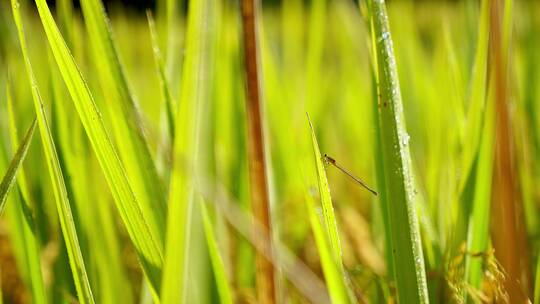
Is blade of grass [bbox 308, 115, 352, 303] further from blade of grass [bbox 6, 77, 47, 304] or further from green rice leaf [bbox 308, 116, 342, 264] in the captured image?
blade of grass [bbox 6, 77, 47, 304]

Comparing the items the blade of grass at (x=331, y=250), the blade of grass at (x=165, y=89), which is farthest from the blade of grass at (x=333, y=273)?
the blade of grass at (x=165, y=89)

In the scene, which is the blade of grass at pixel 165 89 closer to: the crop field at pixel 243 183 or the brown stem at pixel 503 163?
the crop field at pixel 243 183

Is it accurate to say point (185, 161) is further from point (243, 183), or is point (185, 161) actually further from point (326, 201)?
point (243, 183)

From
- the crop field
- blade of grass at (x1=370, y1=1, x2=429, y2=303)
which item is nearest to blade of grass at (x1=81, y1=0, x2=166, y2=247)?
the crop field

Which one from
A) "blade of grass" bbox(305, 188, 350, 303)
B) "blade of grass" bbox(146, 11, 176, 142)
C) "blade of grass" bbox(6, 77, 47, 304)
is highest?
"blade of grass" bbox(146, 11, 176, 142)

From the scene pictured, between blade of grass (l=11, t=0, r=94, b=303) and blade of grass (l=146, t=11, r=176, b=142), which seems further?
blade of grass (l=146, t=11, r=176, b=142)

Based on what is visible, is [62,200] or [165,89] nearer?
[62,200]

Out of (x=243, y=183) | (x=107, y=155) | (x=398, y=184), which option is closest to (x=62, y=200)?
(x=107, y=155)
